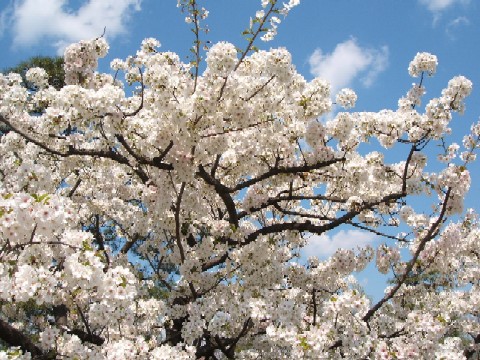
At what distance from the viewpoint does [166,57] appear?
8953 mm

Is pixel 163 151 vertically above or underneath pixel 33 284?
above

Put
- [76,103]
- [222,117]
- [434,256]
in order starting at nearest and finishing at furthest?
[76,103]
[222,117]
[434,256]

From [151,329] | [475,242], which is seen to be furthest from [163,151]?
[475,242]

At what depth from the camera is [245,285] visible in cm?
819

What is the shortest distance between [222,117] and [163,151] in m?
1.04

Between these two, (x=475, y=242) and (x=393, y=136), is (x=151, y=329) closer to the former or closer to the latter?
(x=393, y=136)

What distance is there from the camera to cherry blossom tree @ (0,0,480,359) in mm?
Answer: 6266

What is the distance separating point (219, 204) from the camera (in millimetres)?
11617

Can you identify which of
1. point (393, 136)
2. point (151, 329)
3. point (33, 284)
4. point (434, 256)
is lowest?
point (33, 284)

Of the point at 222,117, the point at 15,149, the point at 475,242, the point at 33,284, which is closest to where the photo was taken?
the point at 33,284

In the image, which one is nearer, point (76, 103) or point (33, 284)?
point (33, 284)

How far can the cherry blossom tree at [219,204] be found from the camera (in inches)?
247

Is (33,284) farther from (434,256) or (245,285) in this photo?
(434,256)

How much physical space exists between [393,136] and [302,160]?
169cm
